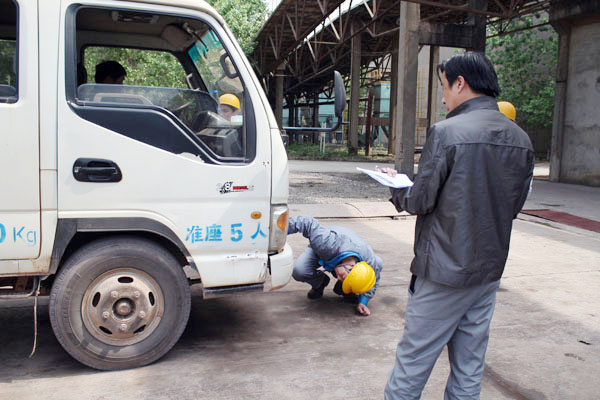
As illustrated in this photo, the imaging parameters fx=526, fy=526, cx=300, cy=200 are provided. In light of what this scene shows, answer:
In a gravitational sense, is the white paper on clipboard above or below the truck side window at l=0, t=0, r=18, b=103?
below

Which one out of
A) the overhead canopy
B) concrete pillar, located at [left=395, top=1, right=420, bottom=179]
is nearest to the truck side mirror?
the overhead canopy

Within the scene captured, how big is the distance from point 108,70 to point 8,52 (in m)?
0.65

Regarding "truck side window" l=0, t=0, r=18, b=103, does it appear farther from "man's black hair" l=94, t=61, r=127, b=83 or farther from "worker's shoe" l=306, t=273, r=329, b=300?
"worker's shoe" l=306, t=273, r=329, b=300

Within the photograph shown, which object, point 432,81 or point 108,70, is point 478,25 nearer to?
point 432,81

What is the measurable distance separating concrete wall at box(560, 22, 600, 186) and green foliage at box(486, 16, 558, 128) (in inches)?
333

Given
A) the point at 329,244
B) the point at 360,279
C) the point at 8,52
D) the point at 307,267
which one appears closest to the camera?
the point at 8,52

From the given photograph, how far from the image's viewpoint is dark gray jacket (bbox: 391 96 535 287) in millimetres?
2227

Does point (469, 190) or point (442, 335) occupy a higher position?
point (469, 190)

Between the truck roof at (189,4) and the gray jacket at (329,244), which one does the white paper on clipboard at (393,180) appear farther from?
the gray jacket at (329,244)

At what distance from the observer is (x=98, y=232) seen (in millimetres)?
3221

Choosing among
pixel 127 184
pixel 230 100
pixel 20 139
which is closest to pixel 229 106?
pixel 230 100

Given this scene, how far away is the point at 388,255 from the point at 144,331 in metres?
3.91

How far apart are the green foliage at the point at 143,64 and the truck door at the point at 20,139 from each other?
0.77 meters

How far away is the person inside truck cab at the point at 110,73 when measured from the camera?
12.2 ft
